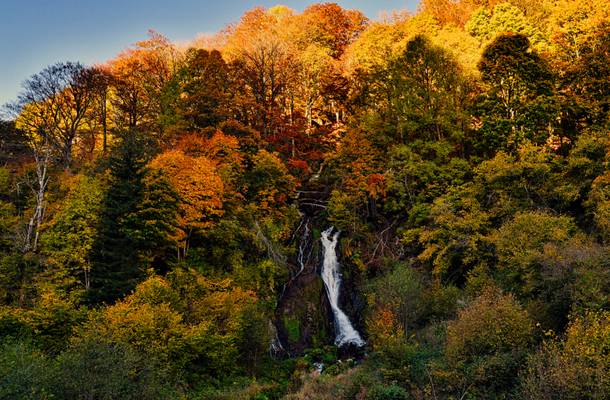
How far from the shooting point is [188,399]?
19.2 m

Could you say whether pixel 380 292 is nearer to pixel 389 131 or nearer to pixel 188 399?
pixel 188 399

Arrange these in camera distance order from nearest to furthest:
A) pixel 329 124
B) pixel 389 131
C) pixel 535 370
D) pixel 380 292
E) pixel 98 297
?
pixel 535 370 < pixel 98 297 < pixel 380 292 < pixel 389 131 < pixel 329 124

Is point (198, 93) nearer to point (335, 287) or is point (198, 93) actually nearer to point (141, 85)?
point (141, 85)

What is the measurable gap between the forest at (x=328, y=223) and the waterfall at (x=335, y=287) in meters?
0.16

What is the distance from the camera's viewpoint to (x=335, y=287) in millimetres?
29984

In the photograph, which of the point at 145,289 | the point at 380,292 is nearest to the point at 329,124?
the point at 380,292

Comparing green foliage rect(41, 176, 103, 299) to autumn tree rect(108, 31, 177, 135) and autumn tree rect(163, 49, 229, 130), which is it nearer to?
autumn tree rect(163, 49, 229, 130)

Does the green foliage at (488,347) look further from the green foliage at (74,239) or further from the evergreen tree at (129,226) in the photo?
the green foliage at (74,239)

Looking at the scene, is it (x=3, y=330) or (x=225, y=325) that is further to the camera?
(x=225, y=325)

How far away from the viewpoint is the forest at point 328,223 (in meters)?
17.5

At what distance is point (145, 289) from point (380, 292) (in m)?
13.3

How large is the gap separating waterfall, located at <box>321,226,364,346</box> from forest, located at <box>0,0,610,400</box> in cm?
16

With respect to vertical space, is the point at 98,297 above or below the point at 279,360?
above

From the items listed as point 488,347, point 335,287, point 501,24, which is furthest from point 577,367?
point 501,24
